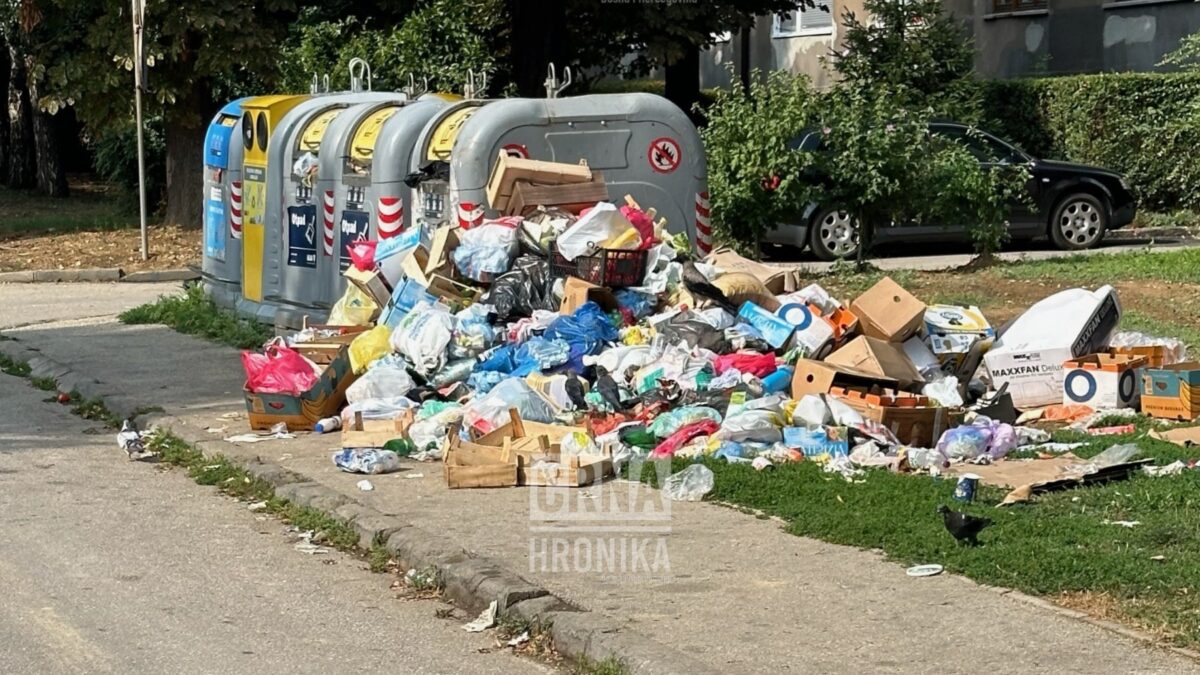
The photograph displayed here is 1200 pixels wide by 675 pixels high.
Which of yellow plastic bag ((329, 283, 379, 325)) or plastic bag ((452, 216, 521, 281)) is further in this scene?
yellow plastic bag ((329, 283, 379, 325))

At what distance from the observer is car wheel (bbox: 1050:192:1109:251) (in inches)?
819

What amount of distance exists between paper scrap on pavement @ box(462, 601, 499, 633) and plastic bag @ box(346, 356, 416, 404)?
358cm

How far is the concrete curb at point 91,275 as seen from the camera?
20.0 meters

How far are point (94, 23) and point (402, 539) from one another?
57.7 feet

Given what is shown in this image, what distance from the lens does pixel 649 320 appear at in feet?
33.6

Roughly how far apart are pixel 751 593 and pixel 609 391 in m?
3.23

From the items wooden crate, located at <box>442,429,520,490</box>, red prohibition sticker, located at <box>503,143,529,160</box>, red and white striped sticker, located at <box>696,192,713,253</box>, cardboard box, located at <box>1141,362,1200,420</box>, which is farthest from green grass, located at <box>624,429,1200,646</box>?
red and white striped sticker, located at <box>696,192,713,253</box>

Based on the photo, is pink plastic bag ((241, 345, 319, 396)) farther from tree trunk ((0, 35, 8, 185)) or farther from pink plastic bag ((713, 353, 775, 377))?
tree trunk ((0, 35, 8, 185))

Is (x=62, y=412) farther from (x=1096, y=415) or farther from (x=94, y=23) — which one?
(x=94, y=23)

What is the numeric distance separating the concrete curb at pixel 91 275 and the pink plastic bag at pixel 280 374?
32.5 feet

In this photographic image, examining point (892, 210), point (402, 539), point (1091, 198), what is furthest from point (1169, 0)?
point (402, 539)

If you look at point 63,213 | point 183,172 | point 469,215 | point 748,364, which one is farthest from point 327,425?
point 63,213

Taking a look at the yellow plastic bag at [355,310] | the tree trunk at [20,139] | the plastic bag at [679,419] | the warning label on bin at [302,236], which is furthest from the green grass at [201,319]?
the tree trunk at [20,139]

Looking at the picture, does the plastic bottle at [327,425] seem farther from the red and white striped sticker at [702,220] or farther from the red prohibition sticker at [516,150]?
the red and white striped sticker at [702,220]
